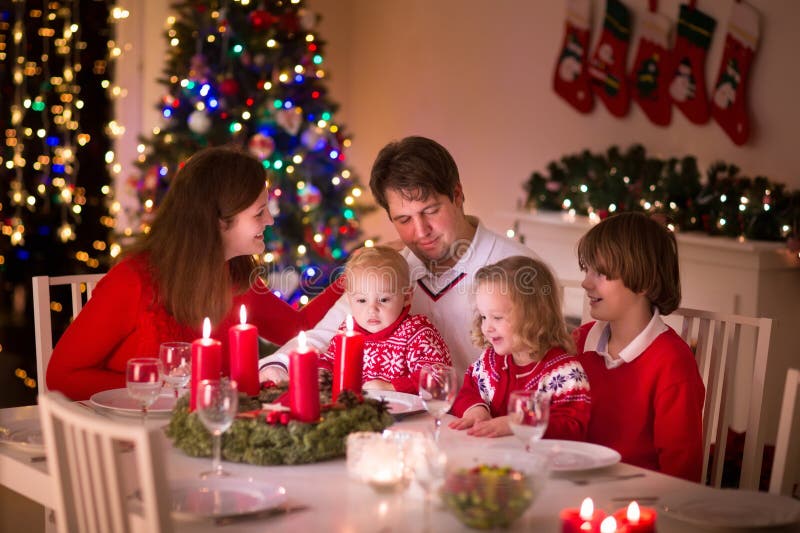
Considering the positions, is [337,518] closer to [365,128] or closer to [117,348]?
[117,348]

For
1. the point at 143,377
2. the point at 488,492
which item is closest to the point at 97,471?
the point at 143,377

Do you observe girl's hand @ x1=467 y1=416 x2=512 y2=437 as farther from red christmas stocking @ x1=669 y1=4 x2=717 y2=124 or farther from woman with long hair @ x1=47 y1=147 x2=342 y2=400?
red christmas stocking @ x1=669 y1=4 x2=717 y2=124

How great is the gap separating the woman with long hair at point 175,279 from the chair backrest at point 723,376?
1.18 meters

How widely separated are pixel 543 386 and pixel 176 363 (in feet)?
2.67

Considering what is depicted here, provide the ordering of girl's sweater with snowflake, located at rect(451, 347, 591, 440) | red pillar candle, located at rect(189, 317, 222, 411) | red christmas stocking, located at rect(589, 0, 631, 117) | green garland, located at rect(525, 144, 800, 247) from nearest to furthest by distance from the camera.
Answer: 1. red pillar candle, located at rect(189, 317, 222, 411)
2. girl's sweater with snowflake, located at rect(451, 347, 591, 440)
3. green garland, located at rect(525, 144, 800, 247)
4. red christmas stocking, located at rect(589, 0, 631, 117)

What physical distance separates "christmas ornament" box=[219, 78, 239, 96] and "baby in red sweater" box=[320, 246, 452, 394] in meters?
2.29

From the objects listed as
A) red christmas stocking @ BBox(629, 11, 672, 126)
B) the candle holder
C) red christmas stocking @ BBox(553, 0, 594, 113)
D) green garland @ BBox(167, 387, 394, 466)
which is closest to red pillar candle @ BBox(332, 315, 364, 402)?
green garland @ BBox(167, 387, 394, 466)

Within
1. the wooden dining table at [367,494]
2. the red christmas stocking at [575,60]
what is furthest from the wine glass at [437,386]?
the red christmas stocking at [575,60]

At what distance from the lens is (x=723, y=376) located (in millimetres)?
2531

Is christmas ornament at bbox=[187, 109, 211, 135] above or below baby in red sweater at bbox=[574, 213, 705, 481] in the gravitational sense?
above

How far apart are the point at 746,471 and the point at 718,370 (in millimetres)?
289

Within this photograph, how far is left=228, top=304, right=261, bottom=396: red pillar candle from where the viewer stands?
2.12 metres

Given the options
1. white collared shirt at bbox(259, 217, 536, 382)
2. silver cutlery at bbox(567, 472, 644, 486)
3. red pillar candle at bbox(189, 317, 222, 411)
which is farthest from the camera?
white collared shirt at bbox(259, 217, 536, 382)

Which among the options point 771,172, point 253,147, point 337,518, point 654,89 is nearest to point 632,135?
point 654,89
